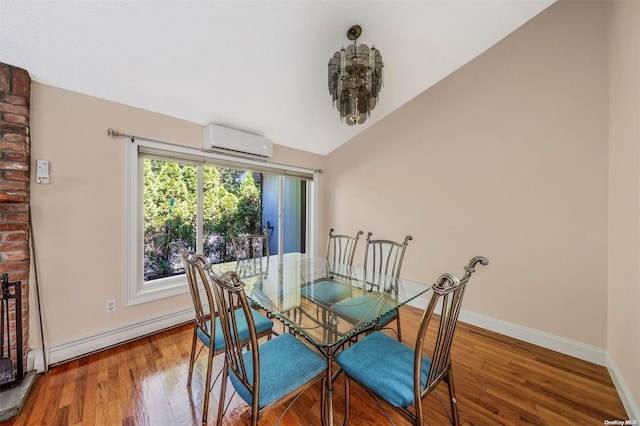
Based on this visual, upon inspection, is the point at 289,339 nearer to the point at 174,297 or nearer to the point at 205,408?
the point at 205,408

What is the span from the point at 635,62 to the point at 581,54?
71cm

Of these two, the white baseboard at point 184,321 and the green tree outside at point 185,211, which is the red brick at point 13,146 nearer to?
the green tree outside at point 185,211

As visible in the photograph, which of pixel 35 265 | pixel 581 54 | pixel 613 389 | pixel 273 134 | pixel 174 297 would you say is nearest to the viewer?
pixel 613 389

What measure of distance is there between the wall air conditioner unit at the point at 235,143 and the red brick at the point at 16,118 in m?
1.25

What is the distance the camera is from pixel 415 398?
1.04 m

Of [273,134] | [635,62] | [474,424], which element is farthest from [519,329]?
[273,134]

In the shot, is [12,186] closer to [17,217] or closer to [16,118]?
[17,217]

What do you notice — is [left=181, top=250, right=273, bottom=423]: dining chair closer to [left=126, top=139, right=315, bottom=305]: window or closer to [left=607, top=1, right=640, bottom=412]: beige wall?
[left=126, top=139, right=315, bottom=305]: window

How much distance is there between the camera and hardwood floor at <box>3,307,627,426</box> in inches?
56.7

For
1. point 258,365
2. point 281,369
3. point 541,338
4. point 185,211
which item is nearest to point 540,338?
point 541,338

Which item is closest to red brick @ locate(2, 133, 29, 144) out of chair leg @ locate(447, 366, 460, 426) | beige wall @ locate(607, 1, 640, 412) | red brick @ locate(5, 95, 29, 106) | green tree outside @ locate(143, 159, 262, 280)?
red brick @ locate(5, 95, 29, 106)

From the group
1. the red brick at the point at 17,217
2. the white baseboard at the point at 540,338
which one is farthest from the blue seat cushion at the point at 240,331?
the white baseboard at the point at 540,338

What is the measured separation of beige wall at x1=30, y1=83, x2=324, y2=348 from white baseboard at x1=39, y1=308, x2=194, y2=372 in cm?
4

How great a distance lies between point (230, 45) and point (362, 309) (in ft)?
7.40
